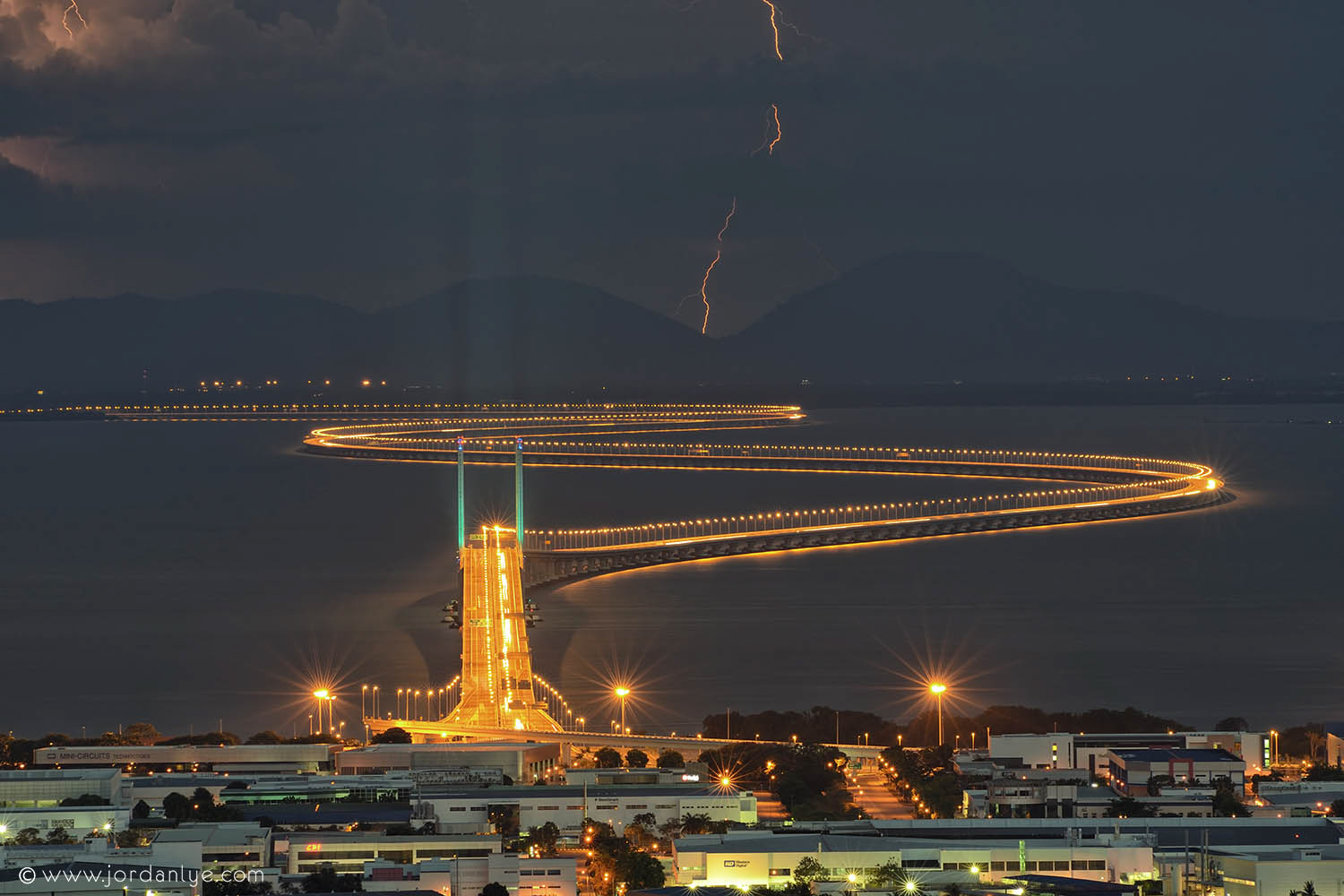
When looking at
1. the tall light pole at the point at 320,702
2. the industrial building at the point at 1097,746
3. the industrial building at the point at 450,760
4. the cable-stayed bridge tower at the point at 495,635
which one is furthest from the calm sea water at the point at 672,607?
the industrial building at the point at 450,760

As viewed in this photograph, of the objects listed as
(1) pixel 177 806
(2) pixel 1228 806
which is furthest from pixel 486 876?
(2) pixel 1228 806

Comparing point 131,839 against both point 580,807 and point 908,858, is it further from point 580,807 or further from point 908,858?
point 908,858

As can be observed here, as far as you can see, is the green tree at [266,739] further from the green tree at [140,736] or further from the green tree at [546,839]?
the green tree at [546,839]

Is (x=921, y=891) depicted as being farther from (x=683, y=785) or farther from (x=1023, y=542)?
(x=1023, y=542)

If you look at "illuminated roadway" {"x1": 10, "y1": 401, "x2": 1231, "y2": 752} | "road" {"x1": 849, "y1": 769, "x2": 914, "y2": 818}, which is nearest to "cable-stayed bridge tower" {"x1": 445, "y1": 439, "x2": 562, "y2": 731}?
"illuminated roadway" {"x1": 10, "y1": 401, "x2": 1231, "y2": 752}

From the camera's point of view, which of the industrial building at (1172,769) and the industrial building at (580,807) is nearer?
the industrial building at (580,807)
